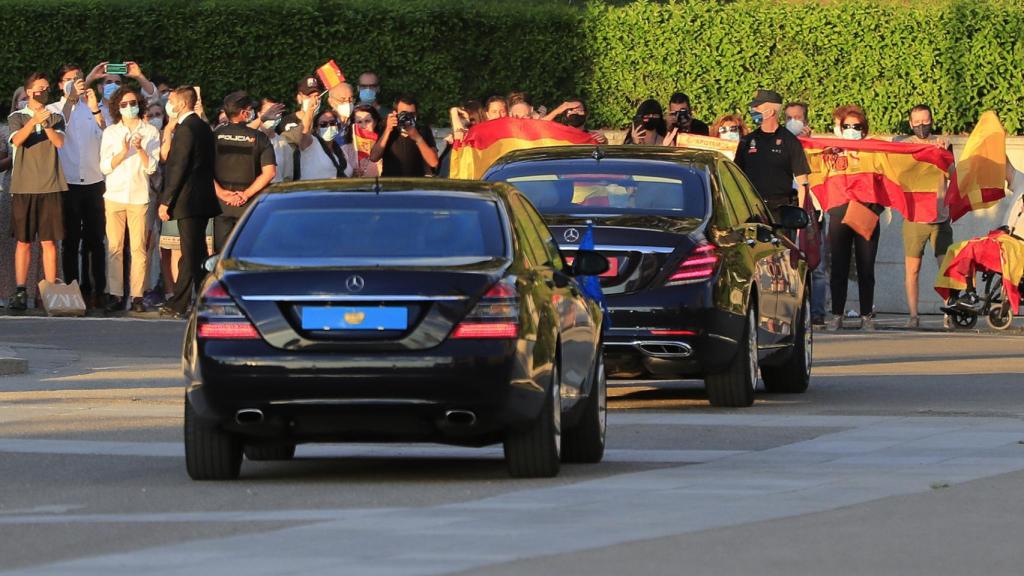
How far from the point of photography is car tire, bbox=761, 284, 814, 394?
714 inches

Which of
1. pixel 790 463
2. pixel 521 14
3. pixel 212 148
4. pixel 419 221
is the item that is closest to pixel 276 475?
pixel 419 221

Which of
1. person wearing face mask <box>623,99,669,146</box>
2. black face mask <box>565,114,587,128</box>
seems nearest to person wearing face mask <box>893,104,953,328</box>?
black face mask <box>565,114,587,128</box>

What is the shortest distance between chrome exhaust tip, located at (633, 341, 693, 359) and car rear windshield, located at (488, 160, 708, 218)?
91 cm

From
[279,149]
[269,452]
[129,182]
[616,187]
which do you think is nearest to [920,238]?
[279,149]

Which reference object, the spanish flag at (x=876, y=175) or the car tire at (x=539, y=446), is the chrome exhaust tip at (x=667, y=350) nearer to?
the car tire at (x=539, y=446)

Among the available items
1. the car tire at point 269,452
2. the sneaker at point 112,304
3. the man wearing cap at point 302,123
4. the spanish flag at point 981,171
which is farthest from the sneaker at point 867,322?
the car tire at point 269,452

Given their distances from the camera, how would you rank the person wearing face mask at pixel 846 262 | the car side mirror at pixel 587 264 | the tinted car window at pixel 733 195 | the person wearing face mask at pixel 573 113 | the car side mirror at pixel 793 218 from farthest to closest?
→ the person wearing face mask at pixel 846 262, the person wearing face mask at pixel 573 113, the car side mirror at pixel 793 218, the tinted car window at pixel 733 195, the car side mirror at pixel 587 264

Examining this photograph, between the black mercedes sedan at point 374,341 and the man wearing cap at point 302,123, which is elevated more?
the man wearing cap at point 302,123

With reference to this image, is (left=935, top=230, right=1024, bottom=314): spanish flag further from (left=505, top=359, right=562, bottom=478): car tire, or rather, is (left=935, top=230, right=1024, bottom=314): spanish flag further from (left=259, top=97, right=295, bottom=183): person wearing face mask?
(left=505, top=359, right=562, bottom=478): car tire

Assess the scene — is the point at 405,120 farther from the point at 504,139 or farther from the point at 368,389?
the point at 368,389

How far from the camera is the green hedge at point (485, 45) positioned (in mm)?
30469

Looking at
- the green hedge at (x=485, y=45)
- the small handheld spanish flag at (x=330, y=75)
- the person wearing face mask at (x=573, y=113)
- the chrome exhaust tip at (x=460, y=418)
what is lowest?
the chrome exhaust tip at (x=460, y=418)

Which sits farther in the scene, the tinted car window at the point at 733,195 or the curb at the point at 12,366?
the curb at the point at 12,366

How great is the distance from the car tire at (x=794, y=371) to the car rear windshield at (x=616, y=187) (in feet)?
6.37
